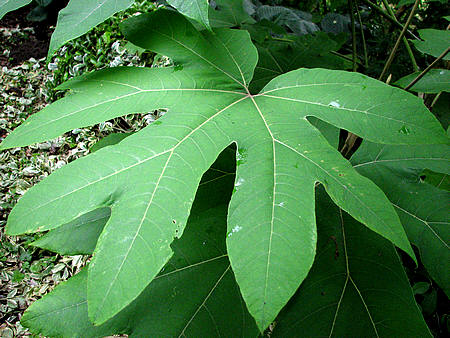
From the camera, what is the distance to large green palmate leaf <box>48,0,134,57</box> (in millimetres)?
659

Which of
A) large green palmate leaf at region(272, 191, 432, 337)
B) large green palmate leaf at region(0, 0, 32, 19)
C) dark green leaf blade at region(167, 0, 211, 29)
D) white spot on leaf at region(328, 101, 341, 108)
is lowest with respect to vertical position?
large green palmate leaf at region(272, 191, 432, 337)

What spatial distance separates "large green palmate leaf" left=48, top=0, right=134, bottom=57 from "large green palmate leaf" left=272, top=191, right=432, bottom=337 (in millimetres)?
621

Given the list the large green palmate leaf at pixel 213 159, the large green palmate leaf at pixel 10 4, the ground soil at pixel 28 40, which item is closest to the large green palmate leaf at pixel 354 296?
the large green palmate leaf at pixel 213 159

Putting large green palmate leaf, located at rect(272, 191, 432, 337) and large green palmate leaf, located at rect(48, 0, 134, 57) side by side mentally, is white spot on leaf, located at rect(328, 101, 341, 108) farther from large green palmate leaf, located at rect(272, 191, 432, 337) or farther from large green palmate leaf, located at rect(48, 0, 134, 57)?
large green palmate leaf, located at rect(48, 0, 134, 57)

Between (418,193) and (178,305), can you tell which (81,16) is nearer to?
Answer: (178,305)

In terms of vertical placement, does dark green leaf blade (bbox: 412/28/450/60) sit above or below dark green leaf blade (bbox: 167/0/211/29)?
below

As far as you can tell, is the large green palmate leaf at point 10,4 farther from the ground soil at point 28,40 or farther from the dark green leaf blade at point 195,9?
the ground soil at point 28,40

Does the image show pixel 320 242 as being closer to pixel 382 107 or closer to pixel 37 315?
pixel 382 107

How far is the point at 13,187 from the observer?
2.65 metres

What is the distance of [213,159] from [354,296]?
38cm

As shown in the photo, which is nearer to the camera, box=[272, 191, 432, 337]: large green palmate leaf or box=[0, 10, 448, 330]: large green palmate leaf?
box=[0, 10, 448, 330]: large green palmate leaf

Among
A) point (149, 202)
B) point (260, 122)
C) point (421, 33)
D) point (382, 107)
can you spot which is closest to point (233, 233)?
point (149, 202)

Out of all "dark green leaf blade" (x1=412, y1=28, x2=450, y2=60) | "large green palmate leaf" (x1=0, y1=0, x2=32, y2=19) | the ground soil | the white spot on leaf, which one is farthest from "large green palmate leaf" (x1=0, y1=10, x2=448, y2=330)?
the ground soil

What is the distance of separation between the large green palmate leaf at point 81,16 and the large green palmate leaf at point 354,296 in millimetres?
621
